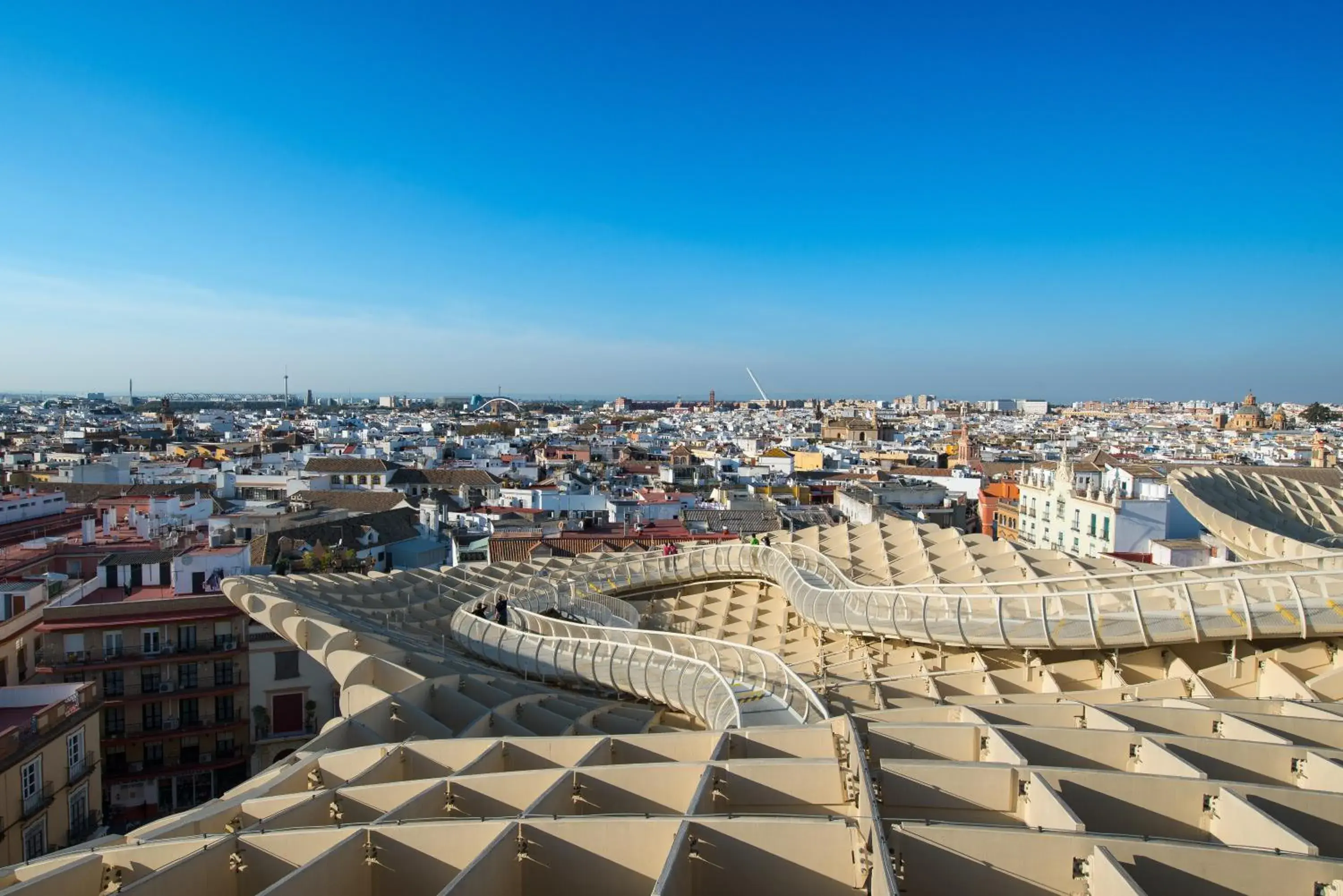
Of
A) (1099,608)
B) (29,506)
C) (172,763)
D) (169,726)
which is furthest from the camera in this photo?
(29,506)

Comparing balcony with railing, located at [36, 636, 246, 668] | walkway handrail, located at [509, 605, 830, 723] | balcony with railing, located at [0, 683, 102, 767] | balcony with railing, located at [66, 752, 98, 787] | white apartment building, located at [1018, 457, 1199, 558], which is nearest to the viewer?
walkway handrail, located at [509, 605, 830, 723]

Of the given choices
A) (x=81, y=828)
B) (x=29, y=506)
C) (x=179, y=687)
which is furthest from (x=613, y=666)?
(x=29, y=506)

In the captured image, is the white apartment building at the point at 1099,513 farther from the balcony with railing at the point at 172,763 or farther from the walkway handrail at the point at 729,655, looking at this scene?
the balcony with railing at the point at 172,763

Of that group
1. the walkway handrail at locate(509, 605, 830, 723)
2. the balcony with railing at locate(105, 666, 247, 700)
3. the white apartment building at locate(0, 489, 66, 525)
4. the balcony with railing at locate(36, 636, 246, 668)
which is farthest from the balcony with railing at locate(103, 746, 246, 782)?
the white apartment building at locate(0, 489, 66, 525)

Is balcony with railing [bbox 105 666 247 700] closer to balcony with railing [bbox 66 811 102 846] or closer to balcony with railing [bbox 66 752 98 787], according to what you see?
balcony with railing [bbox 66 752 98 787]

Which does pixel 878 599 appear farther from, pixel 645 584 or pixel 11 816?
pixel 11 816

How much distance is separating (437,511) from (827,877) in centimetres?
3861

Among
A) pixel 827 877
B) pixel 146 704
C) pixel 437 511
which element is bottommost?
pixel 146 704

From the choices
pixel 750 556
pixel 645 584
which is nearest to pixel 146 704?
pixel 645 584

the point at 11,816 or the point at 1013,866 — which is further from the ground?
the point at 1013,866

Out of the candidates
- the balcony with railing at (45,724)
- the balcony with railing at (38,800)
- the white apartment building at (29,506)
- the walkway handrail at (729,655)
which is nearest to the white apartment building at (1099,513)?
the walkway handrail at (729,655)

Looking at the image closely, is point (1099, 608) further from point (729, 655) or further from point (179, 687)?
point (179, 687)

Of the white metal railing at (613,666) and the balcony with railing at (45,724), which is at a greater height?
the white metal railing at (613,666)

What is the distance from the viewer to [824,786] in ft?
22.0
